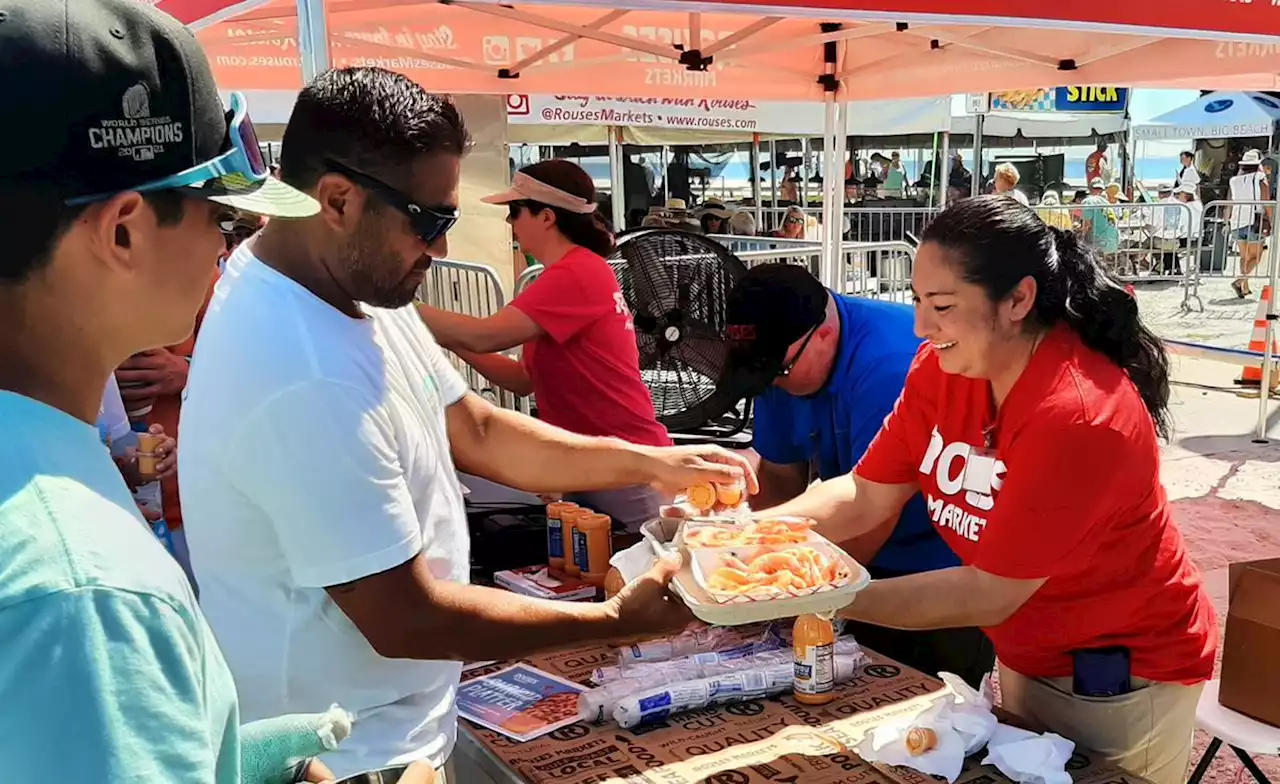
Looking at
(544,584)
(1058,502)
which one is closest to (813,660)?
(1058,502)

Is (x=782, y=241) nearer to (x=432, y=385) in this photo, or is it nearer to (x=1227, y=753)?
(x=1227, y=753)

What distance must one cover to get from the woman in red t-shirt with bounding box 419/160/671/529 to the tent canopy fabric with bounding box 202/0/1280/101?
1224 millimetres

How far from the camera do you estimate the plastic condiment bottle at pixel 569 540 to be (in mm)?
2914

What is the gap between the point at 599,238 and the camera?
409 cm

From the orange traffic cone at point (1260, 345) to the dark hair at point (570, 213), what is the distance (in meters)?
5.63

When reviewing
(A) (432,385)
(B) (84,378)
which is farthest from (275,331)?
(B) (84,378)

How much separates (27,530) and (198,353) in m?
0.86

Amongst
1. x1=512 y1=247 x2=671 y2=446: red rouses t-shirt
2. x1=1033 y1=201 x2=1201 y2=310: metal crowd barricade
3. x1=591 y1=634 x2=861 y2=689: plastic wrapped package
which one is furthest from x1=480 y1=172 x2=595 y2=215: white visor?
x1=1033 y1=201 x2=1201 y2=310: metal crowd barricade

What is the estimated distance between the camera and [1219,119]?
1570cm

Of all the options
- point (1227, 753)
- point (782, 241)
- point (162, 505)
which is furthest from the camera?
point (782, 241)

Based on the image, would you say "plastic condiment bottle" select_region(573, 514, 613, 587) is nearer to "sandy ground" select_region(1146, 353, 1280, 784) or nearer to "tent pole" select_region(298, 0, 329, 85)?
"tent pole" select_region(298, 0, 329, 85)

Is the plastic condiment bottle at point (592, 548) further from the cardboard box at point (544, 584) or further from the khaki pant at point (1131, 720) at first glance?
the khaki pant at point (1131, 720)

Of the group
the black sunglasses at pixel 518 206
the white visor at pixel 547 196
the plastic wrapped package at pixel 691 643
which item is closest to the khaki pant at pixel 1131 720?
the plastic wrapped package at pixel 691 643

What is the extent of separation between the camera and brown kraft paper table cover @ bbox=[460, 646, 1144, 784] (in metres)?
1.93
